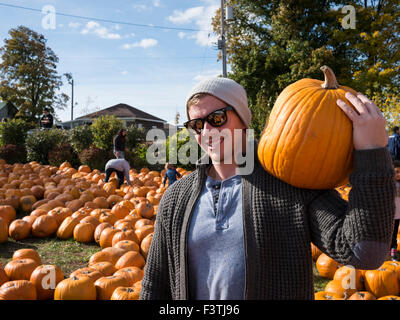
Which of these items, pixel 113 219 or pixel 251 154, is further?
pixel 113 219

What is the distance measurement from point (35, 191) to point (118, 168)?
2118 millimetres

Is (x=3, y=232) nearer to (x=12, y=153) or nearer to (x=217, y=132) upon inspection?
(x=217, y=132)

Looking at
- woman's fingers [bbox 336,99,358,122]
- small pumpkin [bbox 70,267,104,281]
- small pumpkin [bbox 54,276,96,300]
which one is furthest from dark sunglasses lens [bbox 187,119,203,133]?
small pumpkin [bbox 70,267,104,281]

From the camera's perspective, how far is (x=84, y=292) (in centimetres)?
299

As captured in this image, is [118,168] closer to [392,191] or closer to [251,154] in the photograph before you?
[251,154]

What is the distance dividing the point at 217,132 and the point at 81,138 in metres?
14.2

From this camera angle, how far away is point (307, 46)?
19.9m

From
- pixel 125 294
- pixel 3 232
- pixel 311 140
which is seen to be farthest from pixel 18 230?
pixel 311 140

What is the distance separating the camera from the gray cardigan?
1.04 m

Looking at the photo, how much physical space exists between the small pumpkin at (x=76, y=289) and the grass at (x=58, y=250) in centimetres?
92

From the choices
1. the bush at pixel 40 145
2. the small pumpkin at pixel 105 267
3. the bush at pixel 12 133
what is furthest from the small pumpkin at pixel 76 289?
the bush at pixel 12 133

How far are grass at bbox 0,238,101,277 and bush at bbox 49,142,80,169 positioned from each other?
350 inches

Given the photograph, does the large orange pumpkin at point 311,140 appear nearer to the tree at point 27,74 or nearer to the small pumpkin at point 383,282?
the small pumpkin at point 383,282
